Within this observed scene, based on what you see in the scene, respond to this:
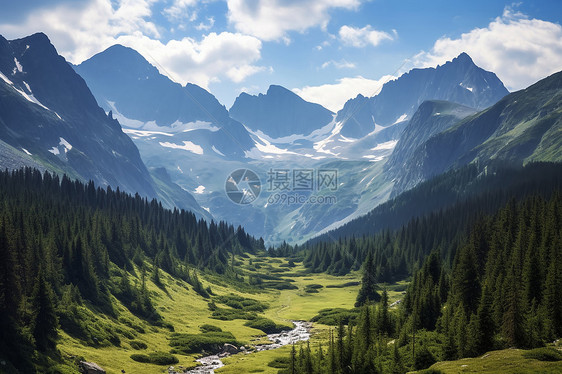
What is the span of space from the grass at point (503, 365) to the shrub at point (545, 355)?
580 millimetres

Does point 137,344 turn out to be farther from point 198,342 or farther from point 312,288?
point 312,288

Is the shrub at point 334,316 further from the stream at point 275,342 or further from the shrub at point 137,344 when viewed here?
the shrub at point 137,344

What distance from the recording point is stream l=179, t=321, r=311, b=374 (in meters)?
80.1

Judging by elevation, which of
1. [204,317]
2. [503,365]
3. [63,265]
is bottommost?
[204,317]

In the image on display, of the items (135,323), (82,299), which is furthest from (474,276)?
(82,299)

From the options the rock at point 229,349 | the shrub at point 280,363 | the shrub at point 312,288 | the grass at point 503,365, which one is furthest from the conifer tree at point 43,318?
the shrub at point 312,288

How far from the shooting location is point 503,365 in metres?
48.1

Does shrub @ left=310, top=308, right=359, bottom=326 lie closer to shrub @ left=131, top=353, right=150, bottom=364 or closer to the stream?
the stream

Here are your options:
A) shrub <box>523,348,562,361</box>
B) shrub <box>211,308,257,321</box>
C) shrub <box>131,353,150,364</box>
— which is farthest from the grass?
shrub <box>211,308,257,321</box>

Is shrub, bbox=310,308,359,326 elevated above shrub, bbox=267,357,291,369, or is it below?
above

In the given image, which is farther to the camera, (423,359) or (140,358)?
(140,358)

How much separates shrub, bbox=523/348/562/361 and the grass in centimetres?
58

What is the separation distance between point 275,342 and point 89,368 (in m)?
45.7

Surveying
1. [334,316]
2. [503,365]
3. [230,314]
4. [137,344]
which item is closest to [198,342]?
[137,344]
